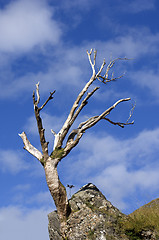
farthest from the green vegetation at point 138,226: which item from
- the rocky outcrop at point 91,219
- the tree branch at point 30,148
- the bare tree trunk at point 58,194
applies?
the tree branch at point 30,148

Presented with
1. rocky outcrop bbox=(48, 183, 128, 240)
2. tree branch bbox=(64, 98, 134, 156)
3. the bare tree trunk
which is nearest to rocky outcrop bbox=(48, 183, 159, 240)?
rocky outcrop bbox=(48, 183, 128, 240)

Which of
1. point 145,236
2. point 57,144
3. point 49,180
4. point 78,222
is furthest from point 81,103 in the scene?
point 145,236

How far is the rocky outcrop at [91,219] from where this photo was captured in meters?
12.6

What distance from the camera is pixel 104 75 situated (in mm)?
18047

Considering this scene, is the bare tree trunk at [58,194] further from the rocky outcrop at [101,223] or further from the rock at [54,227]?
the rock at [54,227]

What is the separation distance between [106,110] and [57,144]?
3.62 metres

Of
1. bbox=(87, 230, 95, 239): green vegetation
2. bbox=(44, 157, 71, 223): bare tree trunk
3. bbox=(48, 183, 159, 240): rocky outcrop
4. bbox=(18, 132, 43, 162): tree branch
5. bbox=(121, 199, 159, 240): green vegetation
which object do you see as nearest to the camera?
bbox=(87, 230, 95, 239): green vegetation

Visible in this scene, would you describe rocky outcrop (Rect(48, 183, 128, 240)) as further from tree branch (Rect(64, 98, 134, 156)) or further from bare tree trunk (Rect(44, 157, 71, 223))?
tree branch (Rect(64, 98, 134, 156))

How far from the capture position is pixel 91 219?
1304cm

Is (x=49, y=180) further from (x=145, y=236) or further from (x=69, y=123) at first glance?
(x=145, y=236)

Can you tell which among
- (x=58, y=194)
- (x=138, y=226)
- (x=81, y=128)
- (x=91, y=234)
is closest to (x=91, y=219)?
(x=91, y=234)

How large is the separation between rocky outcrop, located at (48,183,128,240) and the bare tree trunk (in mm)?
377

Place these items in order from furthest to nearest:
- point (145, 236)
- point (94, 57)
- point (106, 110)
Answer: point (94, 57) → point (106, 110) → point (145, 236)

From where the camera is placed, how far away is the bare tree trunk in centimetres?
1382
